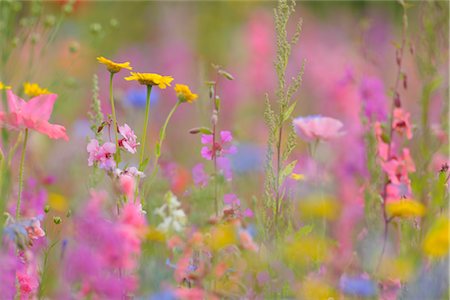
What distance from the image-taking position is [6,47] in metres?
2.44

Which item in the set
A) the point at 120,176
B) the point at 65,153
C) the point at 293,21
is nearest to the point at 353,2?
the point at 293,21

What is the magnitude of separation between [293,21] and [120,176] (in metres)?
5.35

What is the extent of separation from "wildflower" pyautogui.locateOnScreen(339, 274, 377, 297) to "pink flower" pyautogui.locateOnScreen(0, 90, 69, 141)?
0.63m

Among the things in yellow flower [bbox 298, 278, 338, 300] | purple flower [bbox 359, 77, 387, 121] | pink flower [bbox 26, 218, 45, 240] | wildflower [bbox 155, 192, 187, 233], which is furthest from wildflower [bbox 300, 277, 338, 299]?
purple flower [bbox 359, 77, 387, 121]

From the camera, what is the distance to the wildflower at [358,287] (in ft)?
5.79

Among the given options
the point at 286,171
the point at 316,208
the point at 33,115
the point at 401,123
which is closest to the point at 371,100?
the point at 401,123

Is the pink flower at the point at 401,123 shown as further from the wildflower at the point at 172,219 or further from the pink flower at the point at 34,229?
the pink flower at the point at 34,229

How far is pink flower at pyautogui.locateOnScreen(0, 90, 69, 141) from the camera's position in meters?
1.76

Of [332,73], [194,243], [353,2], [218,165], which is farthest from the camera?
[353,2]

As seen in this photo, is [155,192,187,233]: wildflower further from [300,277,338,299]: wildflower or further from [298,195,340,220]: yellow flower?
[298,195,340,220]: yellow flower

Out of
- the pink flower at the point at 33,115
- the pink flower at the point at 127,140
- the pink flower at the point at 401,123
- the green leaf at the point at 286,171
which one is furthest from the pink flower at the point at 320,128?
the pink flower at the point at 33,115

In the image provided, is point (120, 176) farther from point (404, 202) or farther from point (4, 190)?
point (404, 202)

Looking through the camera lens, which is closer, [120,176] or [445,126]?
[120,176]

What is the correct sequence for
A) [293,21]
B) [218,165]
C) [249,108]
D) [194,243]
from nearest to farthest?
[194,243], [218,165], [249,108], [293,21]
